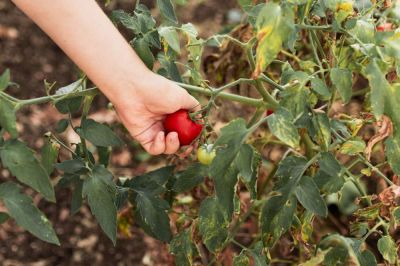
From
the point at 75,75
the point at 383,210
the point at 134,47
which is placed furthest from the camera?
the point at 75,75

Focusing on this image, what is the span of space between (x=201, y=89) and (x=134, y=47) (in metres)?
0.14

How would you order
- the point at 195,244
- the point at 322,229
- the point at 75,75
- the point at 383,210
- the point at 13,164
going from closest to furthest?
the point at 13,164, the point at 383,210, the point at 195,244, the point at 322,229, the point at 75,75

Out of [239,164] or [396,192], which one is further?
[396,192]

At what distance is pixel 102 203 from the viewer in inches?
46.0

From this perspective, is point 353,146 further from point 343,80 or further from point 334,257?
point 334,257

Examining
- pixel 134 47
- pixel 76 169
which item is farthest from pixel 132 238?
pixel 134 47

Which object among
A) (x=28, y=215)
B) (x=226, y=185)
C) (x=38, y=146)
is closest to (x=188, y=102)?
(x=226, y=185)

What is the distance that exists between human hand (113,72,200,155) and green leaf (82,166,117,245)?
122mm

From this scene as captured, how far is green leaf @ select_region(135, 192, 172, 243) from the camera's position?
130 centimetres

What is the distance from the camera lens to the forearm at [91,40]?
1080 mm

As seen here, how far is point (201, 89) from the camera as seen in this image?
3.96 ft

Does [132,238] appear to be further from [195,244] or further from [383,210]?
[383,210]

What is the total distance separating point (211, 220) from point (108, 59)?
1.19 ft

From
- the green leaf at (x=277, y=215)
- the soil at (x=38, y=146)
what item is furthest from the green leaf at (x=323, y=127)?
the soil at (x=38, y=146)
